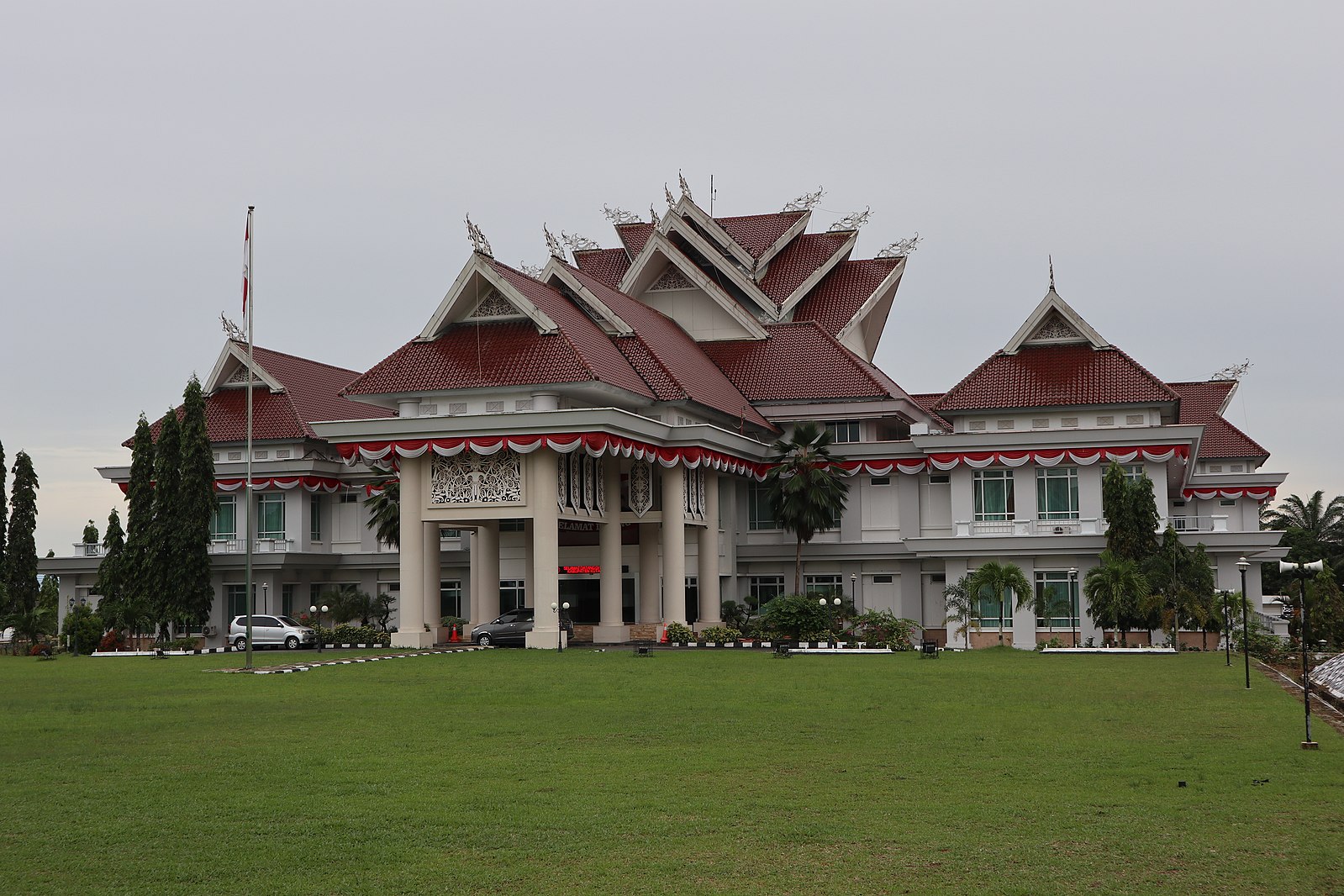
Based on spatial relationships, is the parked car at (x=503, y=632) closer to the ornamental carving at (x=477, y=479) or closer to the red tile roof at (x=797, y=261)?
the ornamental carving at (x=477, y=479)

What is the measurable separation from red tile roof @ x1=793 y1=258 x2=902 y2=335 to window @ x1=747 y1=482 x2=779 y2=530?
294 inches

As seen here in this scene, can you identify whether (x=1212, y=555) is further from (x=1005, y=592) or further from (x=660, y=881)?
(x=660, y=881)

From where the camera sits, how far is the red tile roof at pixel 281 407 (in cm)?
5038

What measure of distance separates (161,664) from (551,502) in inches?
419

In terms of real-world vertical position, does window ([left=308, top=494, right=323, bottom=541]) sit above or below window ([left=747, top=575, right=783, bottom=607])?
above

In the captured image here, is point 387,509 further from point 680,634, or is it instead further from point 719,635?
point 719,635

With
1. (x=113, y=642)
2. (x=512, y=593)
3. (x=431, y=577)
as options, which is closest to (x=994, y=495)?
(x=512, y=593)

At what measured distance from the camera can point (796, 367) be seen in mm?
49375

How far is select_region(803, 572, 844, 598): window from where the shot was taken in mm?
47938

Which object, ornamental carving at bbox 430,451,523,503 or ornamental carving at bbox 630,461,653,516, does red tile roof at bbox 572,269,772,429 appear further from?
ornamental carving at bbox 430,451,523,503

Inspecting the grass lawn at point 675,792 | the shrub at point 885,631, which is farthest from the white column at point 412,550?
the grass lawn at point 675,792

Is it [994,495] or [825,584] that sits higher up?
[994,495]

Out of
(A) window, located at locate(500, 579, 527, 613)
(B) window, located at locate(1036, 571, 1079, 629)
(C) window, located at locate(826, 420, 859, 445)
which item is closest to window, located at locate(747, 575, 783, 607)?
(C) window, located at locate(826, 420, 859, 445)

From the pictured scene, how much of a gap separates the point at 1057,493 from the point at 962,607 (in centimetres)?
595
